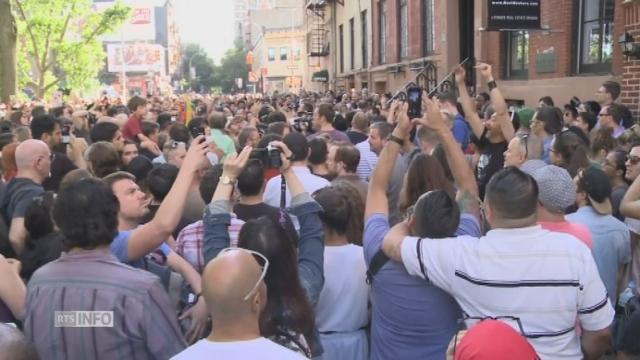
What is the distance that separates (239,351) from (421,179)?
2372 millimetres

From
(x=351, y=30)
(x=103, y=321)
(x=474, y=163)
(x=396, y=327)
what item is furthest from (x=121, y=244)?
(x=351, y=30)

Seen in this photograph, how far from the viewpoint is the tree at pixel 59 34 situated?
102ft

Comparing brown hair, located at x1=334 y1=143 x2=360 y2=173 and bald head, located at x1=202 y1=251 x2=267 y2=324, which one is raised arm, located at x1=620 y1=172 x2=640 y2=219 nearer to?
brown hair, located at x1=334 y1=143 x2=360 y2=173

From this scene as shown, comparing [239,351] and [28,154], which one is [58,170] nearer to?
[28,154]

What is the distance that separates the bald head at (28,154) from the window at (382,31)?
2263 centimetres

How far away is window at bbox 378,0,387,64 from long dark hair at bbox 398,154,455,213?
23155 millimetres

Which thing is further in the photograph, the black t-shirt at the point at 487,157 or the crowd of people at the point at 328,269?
Result: the black t-shirt at the point at 487,157

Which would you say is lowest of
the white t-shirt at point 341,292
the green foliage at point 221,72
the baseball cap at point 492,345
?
the white t-shirt at point 341,292

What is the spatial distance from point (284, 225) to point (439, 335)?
3.05 feet

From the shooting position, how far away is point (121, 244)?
3.39m

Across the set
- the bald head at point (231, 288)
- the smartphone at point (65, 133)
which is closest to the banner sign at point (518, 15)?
the smartphone at point (65, 133)

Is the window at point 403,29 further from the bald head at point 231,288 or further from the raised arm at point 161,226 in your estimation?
the bald head at point 231,288

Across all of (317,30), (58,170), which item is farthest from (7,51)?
(317,30)

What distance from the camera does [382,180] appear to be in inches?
147
